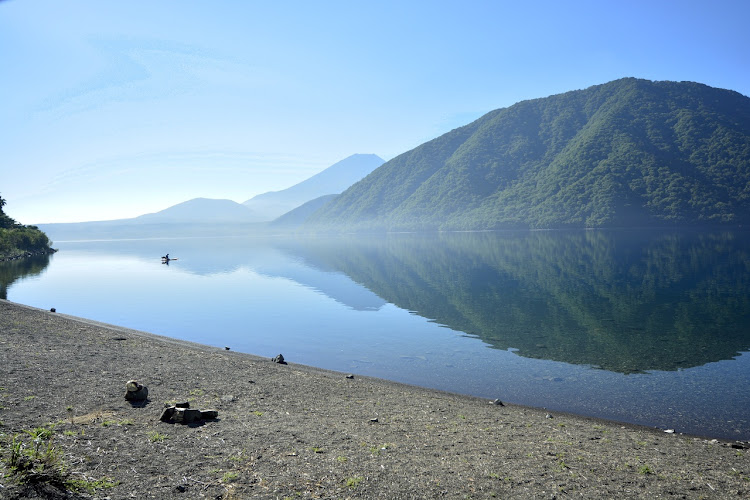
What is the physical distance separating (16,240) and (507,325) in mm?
108735

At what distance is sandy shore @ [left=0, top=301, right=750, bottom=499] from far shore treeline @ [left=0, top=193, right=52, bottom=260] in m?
93.1

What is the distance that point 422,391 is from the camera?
49.6 ft

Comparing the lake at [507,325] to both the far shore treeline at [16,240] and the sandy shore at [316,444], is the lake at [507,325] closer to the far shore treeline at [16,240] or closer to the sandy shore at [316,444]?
the sandy shore at [316,444]

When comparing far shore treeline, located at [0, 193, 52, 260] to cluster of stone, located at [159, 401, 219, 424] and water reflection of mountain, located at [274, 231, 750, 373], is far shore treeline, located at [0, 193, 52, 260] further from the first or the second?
cluster of stone, located at [159, 401, 219, 424]

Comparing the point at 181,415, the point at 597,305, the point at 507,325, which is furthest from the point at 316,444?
the point at 597,305

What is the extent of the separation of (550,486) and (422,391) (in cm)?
796

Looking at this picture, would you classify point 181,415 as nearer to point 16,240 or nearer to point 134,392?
point 134,392

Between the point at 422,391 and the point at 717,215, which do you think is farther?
the point at 717,215

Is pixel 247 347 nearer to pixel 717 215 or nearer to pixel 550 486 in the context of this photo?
pixel 550 486

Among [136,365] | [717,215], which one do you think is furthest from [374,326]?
[717,215]

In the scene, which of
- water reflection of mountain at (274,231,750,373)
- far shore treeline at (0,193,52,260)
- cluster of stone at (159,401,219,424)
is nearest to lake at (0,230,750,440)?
water reflection of mountain at (274,231,750,373)

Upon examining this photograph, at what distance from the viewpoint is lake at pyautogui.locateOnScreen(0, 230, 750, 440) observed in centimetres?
1515

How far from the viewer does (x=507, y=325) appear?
26109mm

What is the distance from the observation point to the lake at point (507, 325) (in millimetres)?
15148
